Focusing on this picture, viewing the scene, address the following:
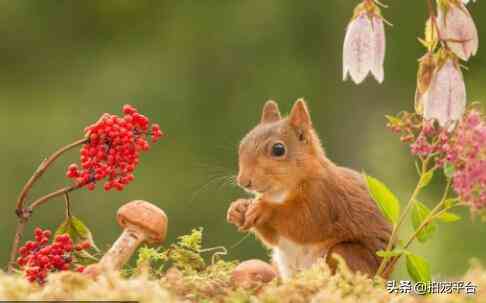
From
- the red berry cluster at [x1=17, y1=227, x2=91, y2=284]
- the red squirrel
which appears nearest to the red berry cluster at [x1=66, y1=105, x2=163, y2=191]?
the red berry cluster at [x1=17, y1=227, x2=91, y2=284]

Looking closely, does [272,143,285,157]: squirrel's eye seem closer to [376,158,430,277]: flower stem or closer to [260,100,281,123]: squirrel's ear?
[260,100,281,123]: squirrel's ear

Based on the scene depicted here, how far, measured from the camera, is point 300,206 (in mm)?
2578

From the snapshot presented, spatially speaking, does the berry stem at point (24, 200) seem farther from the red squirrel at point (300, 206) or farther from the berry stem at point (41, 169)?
the red squirrel at point (300, 206)

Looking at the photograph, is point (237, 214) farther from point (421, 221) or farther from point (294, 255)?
point (421, 221)

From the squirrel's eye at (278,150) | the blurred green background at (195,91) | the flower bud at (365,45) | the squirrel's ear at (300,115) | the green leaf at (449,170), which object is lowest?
the blurred green background at (195,91)

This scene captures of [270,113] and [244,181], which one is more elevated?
[270,113]

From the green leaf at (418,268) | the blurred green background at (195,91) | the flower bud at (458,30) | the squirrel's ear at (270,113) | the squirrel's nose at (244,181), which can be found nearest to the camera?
the flower bud at (458,30)

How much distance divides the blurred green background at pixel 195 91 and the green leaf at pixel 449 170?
14.7 ft

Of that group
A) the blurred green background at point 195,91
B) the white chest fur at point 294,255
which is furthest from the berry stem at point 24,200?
the blurred green background at point 195,91

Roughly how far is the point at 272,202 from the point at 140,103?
484cm

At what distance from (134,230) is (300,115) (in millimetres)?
606

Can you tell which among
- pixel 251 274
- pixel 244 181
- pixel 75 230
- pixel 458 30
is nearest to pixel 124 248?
pixel 75 230

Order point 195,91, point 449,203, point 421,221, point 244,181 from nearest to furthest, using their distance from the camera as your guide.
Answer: point 449,203 → point 421,221 → point 244,181 → point 195,91

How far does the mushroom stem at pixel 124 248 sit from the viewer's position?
2.22 metres
